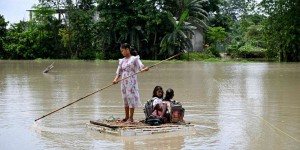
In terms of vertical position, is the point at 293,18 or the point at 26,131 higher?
the point at 293,18

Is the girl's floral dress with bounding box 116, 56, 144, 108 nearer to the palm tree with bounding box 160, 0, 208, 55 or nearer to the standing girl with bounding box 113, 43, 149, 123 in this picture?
the standing girl with bounding box 113, 43, 149, 123

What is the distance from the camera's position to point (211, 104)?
1138cm

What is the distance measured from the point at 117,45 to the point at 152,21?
5204 mm

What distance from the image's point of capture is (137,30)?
38.2 m

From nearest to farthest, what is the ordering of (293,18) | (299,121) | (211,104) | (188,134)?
(188,134) → (299,121) → (211,104) → (293,18)

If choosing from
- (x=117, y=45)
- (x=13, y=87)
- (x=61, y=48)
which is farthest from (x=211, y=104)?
(x=61, y=48)

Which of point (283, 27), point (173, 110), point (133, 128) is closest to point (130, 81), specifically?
point (173, 110)

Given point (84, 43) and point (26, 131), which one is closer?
point (26, 131)

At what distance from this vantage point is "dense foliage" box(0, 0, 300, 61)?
36.2 m

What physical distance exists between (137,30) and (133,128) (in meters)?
31.3

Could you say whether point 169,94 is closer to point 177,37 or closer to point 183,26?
point 183,26

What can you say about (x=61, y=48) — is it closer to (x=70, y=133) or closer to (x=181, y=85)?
(x=181, y=85)

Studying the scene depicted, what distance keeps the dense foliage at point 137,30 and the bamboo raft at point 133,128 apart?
28.1 metres

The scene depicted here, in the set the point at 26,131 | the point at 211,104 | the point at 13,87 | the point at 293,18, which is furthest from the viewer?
the point at 293,18
